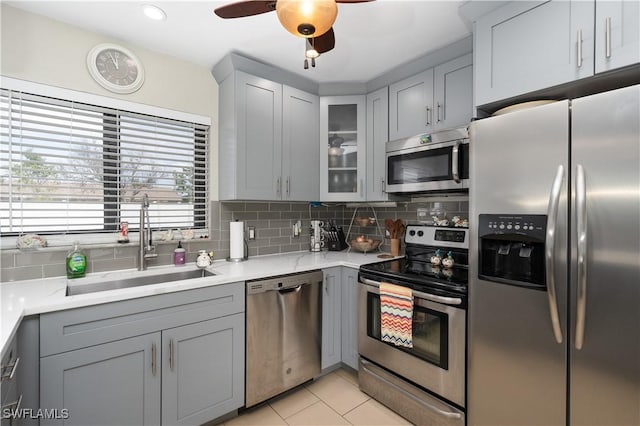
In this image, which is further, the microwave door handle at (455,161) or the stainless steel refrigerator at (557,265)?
the microwave door handle at (455,161)

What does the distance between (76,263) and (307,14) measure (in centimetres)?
192

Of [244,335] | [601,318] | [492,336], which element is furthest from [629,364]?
[244,335]

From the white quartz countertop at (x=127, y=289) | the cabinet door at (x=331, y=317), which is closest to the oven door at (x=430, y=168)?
the white quartz countertop at (x=127, y=289)

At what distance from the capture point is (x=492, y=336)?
1497mm

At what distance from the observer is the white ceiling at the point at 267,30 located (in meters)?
1.73

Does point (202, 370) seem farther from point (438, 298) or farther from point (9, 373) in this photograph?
point (438, 298)

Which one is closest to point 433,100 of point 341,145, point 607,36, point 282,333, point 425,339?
point 341,145

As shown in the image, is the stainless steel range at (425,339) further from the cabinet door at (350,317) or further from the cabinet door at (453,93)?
the cabinet door at (453,93)

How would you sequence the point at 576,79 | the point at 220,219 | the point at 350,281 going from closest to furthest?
the point at 576,79, the point at 350,281, the point at 220,219

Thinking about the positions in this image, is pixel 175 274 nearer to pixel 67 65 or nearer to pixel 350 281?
pixel 350 281

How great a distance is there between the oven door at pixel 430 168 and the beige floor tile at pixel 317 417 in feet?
5.44

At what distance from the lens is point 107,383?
1.49m

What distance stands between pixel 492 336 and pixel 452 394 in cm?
45

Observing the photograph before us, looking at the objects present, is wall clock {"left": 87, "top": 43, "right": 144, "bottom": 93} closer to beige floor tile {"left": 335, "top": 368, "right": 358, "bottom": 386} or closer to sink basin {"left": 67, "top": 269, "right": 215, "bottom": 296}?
sink basin {"left": 67, "top": 269, "right": 215, "bottom": 296}
